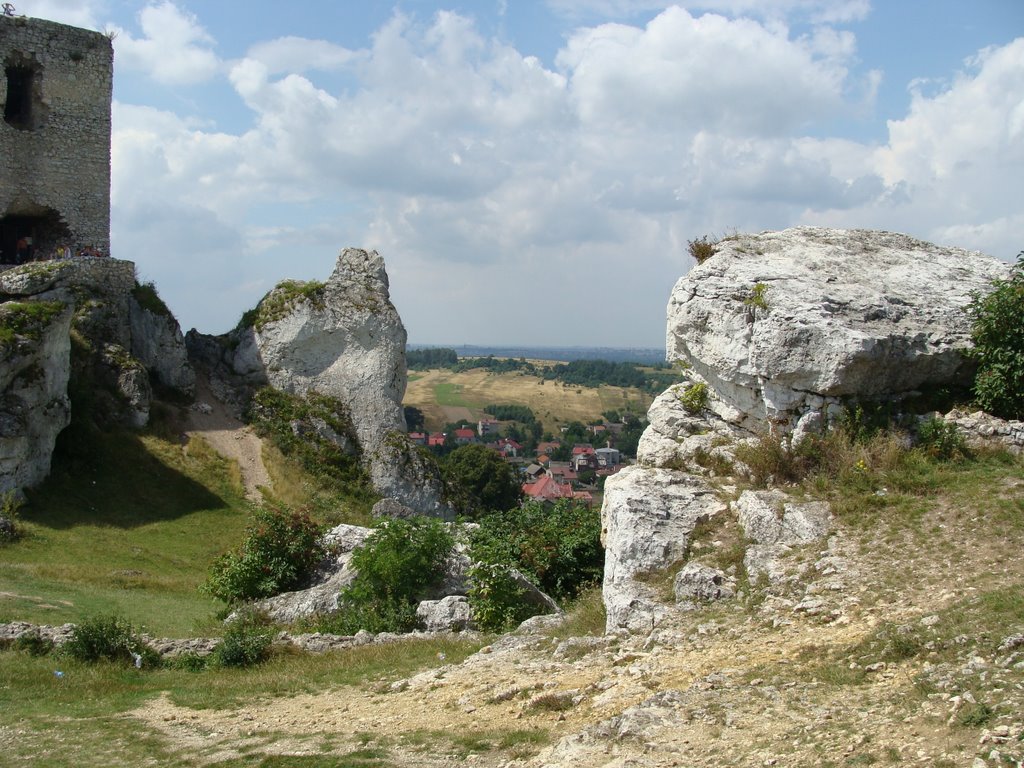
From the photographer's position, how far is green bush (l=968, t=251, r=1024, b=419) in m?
11.8

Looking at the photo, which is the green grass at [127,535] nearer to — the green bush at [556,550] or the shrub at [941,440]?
the green bush at [556,550]

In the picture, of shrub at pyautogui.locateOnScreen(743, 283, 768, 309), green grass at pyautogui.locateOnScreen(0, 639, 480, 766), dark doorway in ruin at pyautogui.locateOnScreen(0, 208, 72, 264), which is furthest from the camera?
dark doorway in ruin at pyautogui.locateOnScreen(0, 208, 72, 264)

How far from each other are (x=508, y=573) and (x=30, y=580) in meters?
8.93

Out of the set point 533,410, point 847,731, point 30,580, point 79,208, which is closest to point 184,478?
point 30,580

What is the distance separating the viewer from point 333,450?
29234mm

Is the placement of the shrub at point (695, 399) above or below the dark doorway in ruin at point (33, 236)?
below

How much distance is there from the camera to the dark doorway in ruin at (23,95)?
3066 cm

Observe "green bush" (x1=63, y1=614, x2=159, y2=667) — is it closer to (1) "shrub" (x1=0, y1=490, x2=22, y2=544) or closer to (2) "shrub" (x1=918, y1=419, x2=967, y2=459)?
(1) "shrub" (x1=0, y1=490, x2=22, y2=544)

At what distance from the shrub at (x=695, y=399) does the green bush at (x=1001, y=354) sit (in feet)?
11.5

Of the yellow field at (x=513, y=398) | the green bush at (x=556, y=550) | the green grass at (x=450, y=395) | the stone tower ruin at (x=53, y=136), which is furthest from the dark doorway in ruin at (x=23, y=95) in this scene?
the green grass at (x=450, y=395)

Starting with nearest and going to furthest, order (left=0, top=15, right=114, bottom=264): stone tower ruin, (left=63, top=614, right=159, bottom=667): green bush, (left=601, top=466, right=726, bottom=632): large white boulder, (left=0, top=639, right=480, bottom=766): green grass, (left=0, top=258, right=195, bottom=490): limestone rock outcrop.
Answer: (left=0, top=639, right=480, bottom=766): green grass, (left=601, top=466, right=726, bottom=632): large white boulder, (left=63, top=614, right=159, bottom=667): green bush, (left=0, top=258, right=195, bottom=490): limestone rock outcrop, (left=0, top=15, right=114, bottom=264): stone tower ruin

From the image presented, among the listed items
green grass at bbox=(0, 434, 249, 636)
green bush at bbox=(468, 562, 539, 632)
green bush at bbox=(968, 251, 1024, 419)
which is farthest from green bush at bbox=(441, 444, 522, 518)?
green bush at bbox=(968, 251, 1024, 419)

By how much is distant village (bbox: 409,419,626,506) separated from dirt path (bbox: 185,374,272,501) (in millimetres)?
24504

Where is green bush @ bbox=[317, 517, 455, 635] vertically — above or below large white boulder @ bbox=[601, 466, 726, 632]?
below
